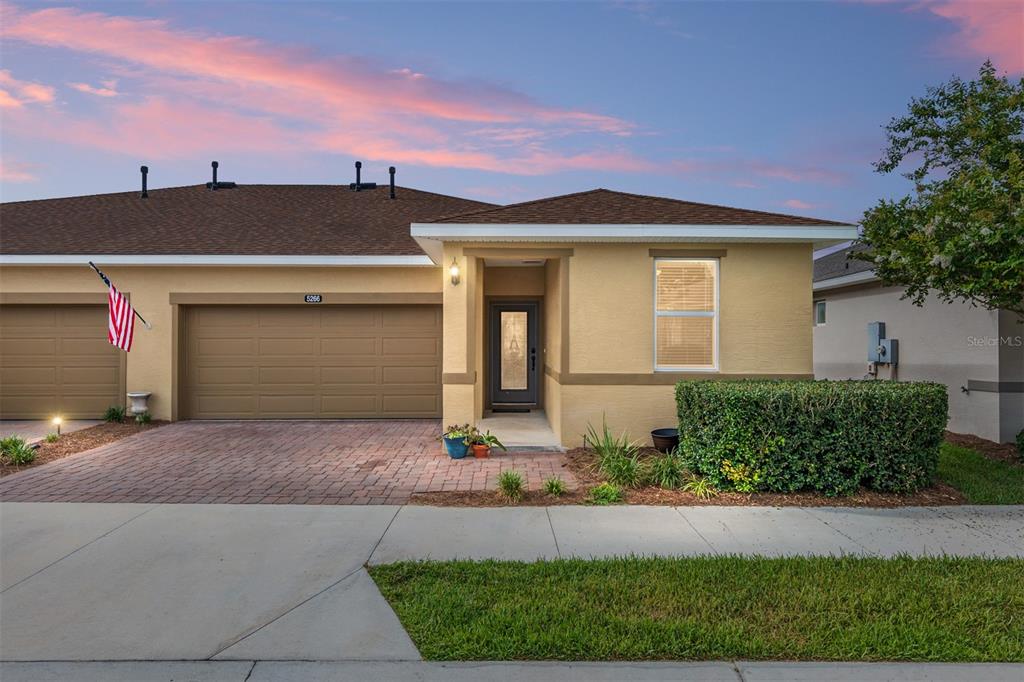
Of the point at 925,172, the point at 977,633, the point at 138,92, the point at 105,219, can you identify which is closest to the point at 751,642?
the point at 977,633

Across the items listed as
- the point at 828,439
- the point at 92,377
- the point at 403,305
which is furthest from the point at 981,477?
the point at 92,377

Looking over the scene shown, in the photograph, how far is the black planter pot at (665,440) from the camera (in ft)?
26.9

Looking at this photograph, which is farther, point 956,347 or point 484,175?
point 484,175

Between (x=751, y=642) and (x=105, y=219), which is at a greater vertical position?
(x=105, y=219)

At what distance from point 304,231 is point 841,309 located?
1339 centimetres

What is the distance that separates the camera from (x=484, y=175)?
69.2ft

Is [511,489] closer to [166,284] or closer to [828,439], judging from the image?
[828,439]

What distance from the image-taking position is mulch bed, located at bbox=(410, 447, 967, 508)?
599 centimetres

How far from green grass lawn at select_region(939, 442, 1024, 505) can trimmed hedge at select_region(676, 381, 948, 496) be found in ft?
1.90

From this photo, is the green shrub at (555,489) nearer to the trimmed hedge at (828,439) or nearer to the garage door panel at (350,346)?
the trimmed hedge at (828,439)

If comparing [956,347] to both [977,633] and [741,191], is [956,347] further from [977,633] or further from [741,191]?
[741,191]

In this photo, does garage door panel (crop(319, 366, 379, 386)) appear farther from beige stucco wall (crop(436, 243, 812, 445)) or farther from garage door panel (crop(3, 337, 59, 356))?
garage door panel (crop(3, 337, 59, 356))

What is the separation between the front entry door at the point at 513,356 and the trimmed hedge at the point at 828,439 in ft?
21.2

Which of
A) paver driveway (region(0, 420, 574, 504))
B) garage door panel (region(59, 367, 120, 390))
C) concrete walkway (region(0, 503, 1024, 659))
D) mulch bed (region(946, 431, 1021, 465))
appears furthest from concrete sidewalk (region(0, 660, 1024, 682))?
garage door panel (region(59, 367, 120, 390))
